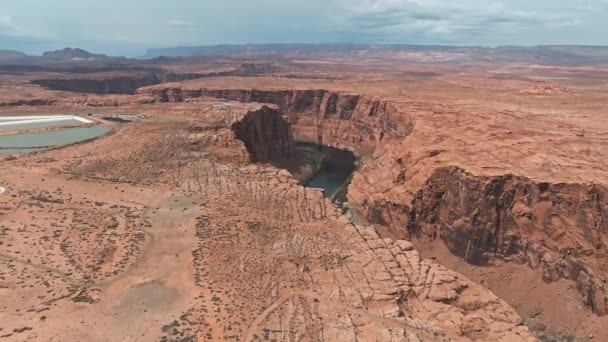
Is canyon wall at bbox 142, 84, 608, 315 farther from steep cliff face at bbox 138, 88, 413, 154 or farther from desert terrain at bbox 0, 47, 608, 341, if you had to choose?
steep cliff face at bbox 138, 88, 413, 154

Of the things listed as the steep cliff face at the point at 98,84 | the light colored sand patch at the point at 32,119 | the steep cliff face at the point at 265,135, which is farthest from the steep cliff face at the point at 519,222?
the steep cliff face at the point at 98,84

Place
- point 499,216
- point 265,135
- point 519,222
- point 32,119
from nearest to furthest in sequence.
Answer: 1. point 519,222
2. point 499,216
3. point 32,119
4. point 265,135

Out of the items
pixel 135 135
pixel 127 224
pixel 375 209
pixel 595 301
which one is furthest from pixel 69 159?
pixel 595 301

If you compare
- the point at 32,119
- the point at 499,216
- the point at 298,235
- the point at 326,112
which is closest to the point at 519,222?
the point at 499,216

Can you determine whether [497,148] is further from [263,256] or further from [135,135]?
[135,135]

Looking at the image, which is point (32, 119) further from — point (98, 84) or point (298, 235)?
point (98, 84)
